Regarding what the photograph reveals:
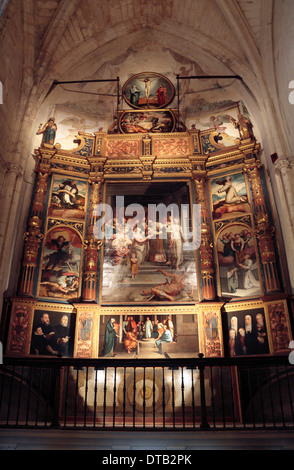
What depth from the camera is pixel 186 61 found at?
13.1 metres

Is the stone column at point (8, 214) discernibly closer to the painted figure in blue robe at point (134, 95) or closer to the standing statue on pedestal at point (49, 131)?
the standing statue on pedestal at point (49, 131)

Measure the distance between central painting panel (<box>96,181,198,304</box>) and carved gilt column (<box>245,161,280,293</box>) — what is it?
1744 millimetres

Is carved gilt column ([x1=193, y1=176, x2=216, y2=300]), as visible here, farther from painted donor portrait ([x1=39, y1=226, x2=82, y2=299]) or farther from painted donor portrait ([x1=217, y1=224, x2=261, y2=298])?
painted donor portrait ([x1=39, y1=226, x2=82, y2=299])

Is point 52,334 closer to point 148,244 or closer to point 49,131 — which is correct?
point 148,244

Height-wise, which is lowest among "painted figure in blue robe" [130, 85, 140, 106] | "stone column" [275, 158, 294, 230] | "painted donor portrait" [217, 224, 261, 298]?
"painted donor portrait" [217, 224, 261, 298]

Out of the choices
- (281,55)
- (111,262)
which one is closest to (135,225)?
(111,262)

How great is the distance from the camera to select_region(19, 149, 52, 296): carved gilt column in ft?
32.3

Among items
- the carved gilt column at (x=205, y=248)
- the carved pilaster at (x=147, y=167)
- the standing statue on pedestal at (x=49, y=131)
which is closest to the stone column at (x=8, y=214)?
the standing statue on pedestal at (x=49, y=131)

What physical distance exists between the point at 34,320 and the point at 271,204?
681 cm

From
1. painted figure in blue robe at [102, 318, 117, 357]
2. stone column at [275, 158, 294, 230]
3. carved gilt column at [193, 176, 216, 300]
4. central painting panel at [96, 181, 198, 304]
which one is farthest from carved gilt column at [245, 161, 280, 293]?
painted figure in blue robe at [102, 318, 117, 357]

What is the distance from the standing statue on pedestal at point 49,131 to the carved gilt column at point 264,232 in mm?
5844

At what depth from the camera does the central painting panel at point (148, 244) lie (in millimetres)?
10219

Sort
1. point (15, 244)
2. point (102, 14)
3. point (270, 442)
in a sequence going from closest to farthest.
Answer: point (270, 442)
point (15, 244)
point (102, 14)

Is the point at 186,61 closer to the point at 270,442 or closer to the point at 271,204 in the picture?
the point at 271,204
